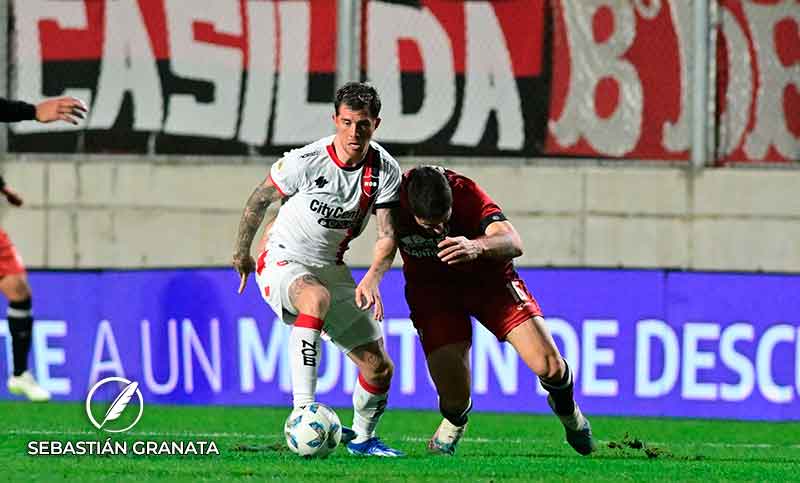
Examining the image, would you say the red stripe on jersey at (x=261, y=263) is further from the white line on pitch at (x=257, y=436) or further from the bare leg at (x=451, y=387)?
the white line on pitch at (x=257, y=436)

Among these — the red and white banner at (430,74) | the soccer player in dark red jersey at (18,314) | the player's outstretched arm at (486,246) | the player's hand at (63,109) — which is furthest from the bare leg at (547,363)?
the red and white banner at (430,74)

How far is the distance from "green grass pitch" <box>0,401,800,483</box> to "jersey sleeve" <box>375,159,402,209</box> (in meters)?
1.26

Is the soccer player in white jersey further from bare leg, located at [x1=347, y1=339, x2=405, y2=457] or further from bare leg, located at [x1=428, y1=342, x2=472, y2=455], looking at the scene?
bare leg, located at [x1=428, y1=342, x2=472, y2=455]

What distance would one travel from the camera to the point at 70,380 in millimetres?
13070

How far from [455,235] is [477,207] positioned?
0.18 metres

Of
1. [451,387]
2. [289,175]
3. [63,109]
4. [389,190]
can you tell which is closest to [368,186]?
[389,190]

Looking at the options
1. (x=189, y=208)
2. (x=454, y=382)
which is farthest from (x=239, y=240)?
(x=189, y=208)

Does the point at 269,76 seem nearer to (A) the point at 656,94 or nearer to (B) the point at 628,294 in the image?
(A) the point at 656,94

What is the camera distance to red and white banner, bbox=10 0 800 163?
15383 mm

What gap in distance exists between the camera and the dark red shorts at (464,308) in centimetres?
872

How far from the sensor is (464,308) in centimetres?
891

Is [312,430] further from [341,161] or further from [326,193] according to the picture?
[341,161]

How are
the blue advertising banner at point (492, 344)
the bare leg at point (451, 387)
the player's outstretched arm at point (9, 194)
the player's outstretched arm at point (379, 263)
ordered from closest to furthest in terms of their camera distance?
the player's outstretched arm at point (379, 263)
the bare leg at point (451, 387)
the player's outstretched arm at point (9, 194)
the blue advertising banner at point (492, 344)

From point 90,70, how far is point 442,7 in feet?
10.6
